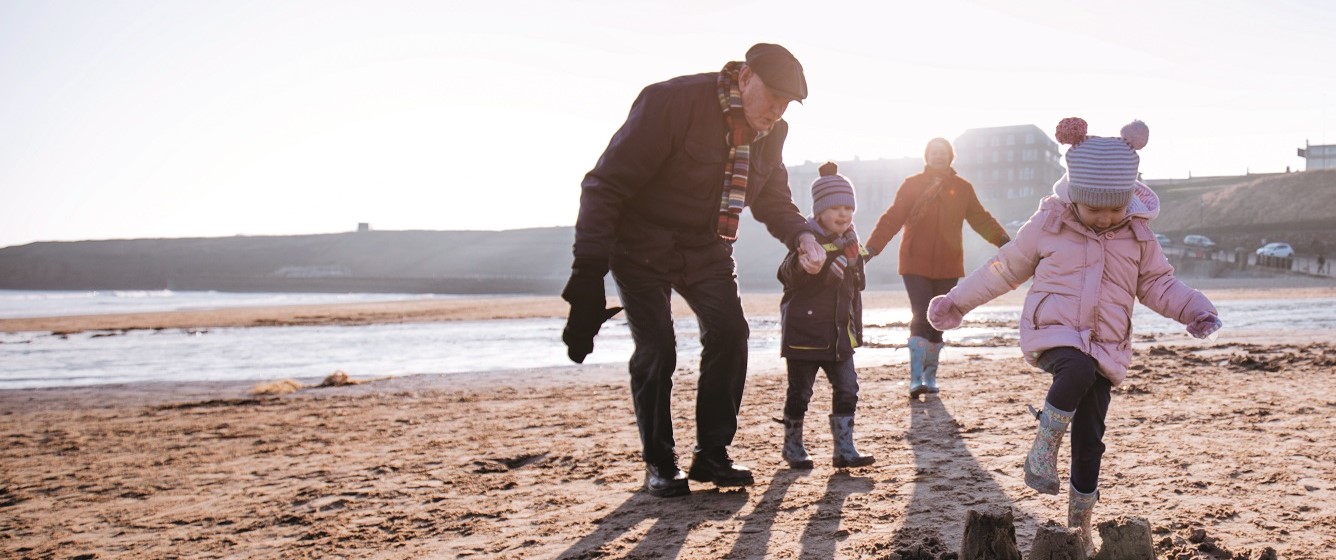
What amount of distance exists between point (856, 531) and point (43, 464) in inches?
199

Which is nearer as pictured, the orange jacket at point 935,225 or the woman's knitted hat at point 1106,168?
the woman's knitted hat at point 1106,168

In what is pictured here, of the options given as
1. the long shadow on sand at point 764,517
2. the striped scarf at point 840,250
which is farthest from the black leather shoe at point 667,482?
the striped scarf at point 840,250

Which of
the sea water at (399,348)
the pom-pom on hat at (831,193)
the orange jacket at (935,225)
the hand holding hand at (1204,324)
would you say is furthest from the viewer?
the sea water at (399,348)

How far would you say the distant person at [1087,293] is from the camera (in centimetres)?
288

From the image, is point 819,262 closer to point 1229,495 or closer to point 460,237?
point 1229,495

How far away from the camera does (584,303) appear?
11.8 ft

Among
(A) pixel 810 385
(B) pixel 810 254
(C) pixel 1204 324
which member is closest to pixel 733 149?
(B) pixel 810 254

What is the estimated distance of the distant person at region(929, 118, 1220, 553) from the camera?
113 inches

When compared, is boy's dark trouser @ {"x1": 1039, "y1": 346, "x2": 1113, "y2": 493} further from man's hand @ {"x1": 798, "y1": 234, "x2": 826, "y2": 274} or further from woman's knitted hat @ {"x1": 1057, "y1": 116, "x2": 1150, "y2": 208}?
man's hand @ {"x1": 798, "y1": 234, "x2": 826, "y2": 274}

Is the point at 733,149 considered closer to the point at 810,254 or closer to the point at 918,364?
the point at 810,254

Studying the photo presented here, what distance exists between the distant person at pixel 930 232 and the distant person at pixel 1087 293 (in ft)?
11.4

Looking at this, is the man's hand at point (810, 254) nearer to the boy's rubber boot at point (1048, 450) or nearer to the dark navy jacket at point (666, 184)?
the dark navy jacket at point (666, 184)

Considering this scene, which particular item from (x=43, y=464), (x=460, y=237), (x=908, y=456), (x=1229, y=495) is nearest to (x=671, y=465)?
(x=908, y=456)

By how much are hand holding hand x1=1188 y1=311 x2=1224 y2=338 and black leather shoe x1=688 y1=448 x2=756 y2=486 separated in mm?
1866
